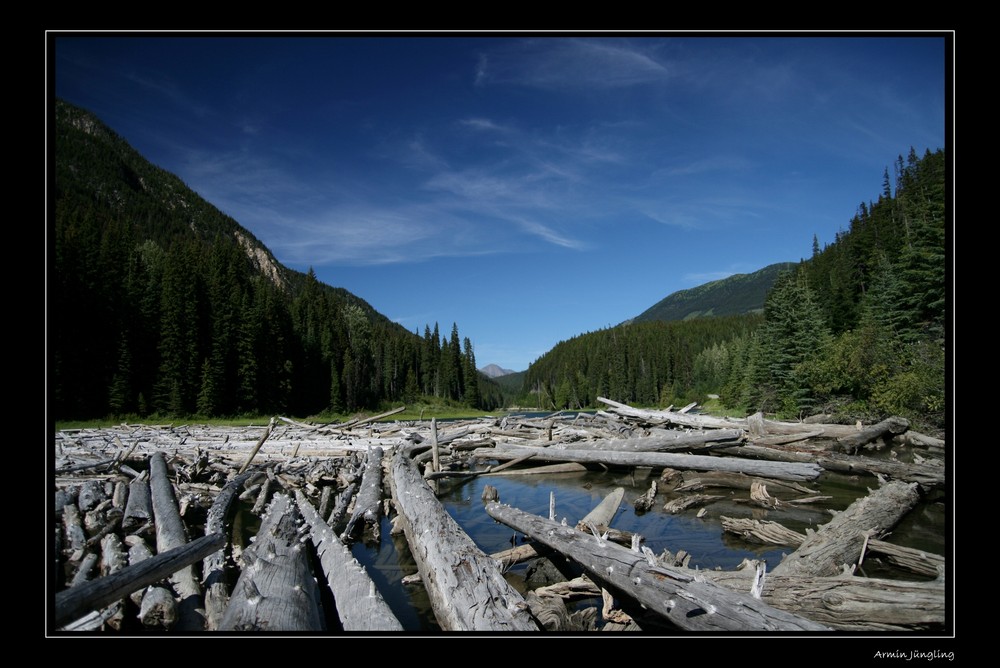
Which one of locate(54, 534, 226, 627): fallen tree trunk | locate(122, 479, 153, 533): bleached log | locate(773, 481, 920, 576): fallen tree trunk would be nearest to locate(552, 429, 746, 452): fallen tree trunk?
locate(773, 481, 920, 576): fallen tree trunk

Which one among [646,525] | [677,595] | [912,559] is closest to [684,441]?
[646,525]

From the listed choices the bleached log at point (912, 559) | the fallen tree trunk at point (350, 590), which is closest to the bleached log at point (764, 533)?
the bleached log at point (912, 559)

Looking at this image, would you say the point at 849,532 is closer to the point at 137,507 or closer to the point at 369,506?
the point at 369,506

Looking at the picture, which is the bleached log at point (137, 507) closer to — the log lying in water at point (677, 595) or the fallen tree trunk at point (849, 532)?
the log lying in water at point (677, 595)
